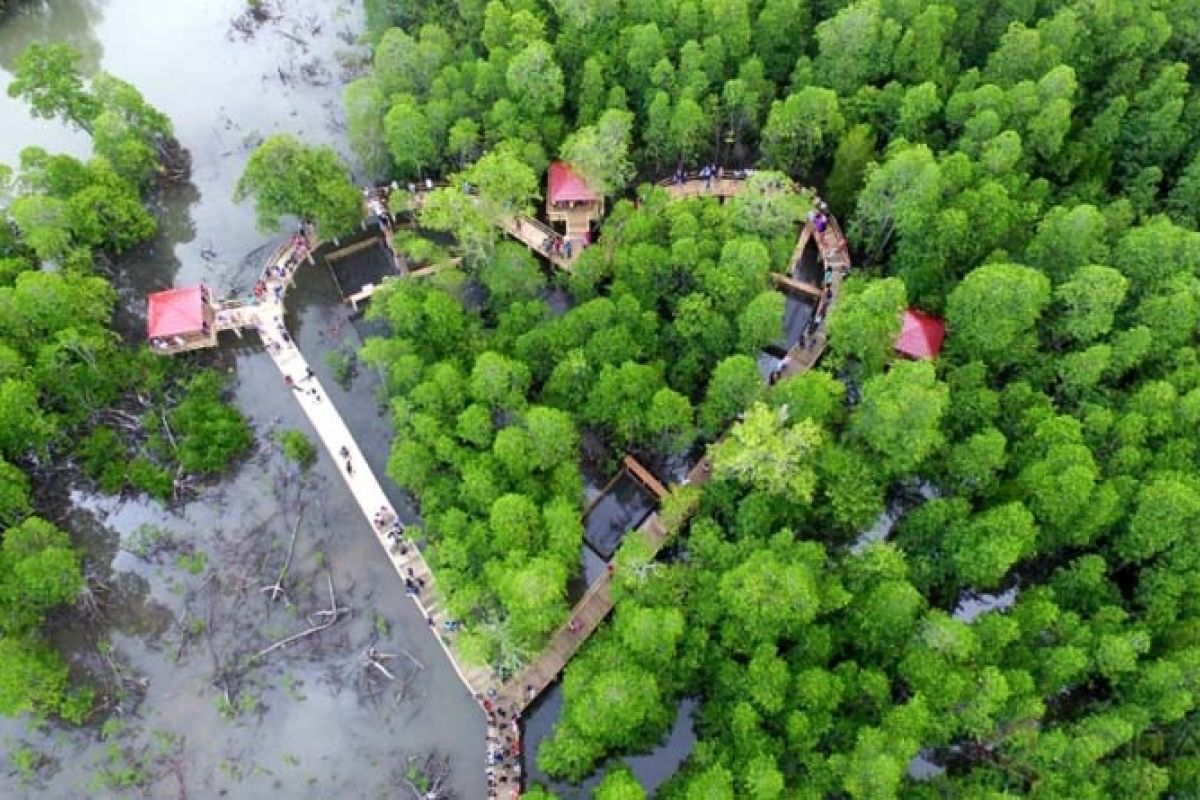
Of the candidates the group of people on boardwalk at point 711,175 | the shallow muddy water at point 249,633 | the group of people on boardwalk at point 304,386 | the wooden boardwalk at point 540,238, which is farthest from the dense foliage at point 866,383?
the group of people on boardwalk at point 304,386

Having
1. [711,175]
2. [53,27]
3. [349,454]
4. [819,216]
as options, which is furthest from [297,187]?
[53,27]

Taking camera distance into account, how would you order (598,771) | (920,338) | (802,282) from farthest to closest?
(802,282)
(920,338)
(598,771)

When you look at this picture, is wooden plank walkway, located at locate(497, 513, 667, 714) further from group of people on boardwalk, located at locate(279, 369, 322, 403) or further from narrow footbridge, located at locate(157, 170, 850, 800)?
group of people on boardwalk, located at locate(279, 369, 322, 403)

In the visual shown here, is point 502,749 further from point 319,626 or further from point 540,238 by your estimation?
point 540,238

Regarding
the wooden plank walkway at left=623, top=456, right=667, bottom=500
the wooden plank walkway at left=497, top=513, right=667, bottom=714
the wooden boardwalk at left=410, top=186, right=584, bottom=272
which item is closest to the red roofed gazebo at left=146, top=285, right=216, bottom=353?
the wooden boardwalk at left=410, top=186, right=584, bottom=272

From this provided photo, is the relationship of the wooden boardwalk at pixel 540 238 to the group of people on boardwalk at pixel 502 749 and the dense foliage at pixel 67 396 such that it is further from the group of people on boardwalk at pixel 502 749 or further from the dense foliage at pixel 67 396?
the group of people on boardwalk at pixel 502 749

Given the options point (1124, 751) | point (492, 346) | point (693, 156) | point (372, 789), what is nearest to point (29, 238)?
point (492, 346)

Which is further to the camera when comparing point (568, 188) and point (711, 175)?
point (711, 175)

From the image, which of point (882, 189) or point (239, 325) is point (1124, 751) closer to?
point (882, 189)
